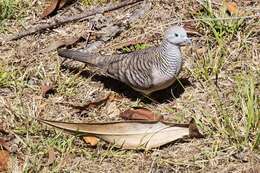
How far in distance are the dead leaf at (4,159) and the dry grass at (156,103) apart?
0.17 feet

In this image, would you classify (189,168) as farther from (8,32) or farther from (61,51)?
(8,32)

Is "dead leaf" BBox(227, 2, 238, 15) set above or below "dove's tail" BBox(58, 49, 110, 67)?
above

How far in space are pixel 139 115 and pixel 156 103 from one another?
0.23 m

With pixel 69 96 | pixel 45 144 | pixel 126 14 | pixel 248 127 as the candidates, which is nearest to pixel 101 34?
pixel 126 14

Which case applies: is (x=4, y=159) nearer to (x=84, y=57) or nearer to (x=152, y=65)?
(x=84, y=57)

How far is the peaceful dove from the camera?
17.4ft

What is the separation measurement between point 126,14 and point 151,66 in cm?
111

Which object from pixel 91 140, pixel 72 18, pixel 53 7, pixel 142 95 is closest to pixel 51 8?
pixel 53 7

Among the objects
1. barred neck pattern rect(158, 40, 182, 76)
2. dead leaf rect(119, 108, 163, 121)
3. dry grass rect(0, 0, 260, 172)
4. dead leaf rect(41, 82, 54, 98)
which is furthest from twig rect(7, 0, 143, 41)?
dead leaf rect(119, 108, 163, 121)

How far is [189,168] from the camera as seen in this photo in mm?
4895

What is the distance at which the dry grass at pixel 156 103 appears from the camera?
4.95 meters

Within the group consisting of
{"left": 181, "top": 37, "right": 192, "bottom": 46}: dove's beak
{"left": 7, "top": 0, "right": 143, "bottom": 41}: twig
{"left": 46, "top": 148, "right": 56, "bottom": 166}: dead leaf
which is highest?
{"left": 181, "top": 37, "right": 192, "bottom": 46}: dove's beak

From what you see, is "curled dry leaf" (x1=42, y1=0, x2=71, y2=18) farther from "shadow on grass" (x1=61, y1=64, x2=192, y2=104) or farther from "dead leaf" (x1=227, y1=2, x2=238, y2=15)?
"dead leaf" (x1=227, y1=2, x2=238, y2=15)

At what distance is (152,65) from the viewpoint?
17.6ft
